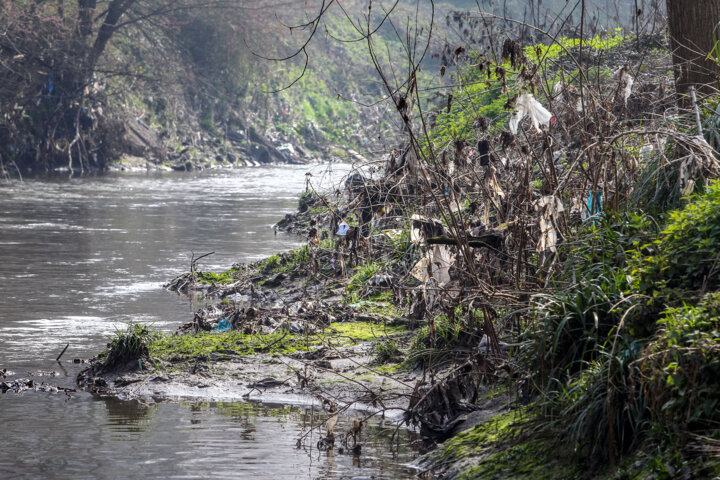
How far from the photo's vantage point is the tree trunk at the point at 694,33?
832cm

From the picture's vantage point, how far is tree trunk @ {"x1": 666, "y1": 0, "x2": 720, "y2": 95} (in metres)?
8.32

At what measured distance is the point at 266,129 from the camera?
1880 inches

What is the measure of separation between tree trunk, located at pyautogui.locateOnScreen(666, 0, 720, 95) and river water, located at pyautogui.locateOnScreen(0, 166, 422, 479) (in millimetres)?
4025

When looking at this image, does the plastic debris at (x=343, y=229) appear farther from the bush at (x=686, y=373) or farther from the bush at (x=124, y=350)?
the bush at (x=686, y=373)

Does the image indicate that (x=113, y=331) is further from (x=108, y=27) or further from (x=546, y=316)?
(x=108, y=27)

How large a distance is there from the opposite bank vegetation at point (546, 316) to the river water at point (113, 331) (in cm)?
45

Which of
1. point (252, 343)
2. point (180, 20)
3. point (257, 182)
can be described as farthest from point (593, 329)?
point (180, 20)

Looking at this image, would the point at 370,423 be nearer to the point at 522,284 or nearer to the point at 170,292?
the point at 522,284

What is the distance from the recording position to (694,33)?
846 centimetres

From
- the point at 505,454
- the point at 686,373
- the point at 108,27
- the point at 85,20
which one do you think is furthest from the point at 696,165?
the point at 108,27

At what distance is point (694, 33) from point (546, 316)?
4.12 metres

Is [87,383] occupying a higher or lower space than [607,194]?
lower

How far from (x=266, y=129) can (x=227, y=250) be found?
3121cm

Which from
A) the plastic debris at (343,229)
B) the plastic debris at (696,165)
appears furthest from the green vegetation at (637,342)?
the plastic debris at (343,229)
